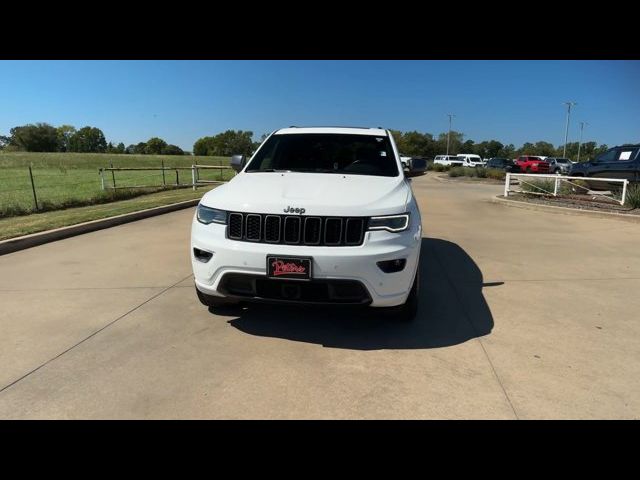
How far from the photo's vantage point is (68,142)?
5428 inches

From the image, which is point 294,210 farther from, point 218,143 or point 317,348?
point 218,143

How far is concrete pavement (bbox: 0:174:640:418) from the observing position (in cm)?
278

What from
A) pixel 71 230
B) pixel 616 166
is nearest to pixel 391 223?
pixel 71 230

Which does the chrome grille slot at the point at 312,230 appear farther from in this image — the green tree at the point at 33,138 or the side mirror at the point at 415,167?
the green tree at the point at 33,138

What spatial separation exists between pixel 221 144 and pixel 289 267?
13184cm

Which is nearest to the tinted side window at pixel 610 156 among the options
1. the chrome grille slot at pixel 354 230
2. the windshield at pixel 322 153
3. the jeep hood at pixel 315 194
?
the windshield at pixel 322 153

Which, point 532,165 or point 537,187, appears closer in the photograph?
point 537,187

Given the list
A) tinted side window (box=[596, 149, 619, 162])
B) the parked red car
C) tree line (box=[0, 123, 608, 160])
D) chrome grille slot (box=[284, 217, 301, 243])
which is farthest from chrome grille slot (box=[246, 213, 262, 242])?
tree line (box=[0, 123, 608, 160])

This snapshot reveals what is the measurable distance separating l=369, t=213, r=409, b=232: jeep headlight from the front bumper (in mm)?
38

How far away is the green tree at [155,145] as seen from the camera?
141600mm

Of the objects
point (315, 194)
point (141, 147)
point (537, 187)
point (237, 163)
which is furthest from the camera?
point (141, 147)

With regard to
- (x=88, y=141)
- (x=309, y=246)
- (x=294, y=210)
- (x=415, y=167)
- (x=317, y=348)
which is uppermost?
(x=88, y=141)
